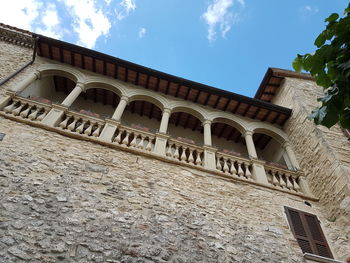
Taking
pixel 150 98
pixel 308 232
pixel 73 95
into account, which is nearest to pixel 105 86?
pixel 73 95

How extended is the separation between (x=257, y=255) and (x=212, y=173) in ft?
7.08

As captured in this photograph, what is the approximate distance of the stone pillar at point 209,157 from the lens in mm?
6414

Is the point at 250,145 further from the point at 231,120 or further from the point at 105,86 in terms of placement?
the point at 105,86

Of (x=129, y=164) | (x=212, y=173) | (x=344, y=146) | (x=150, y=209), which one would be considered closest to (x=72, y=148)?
(x=129, y=164)

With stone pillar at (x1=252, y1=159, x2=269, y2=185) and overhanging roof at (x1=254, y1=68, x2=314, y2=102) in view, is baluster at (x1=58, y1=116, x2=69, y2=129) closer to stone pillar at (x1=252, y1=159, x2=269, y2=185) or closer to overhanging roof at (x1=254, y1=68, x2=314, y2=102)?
stone pillar at (x1=252, y1=159, x2=269, y2=185)

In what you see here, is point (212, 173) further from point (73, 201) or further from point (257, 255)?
point (73, 201)

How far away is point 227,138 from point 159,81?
11.6 feet

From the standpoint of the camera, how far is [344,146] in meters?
6.58

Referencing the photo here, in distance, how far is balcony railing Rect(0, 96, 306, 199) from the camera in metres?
6.09

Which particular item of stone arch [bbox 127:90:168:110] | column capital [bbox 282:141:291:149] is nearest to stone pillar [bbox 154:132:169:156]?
stone arch [bbox 127:90:168:110]

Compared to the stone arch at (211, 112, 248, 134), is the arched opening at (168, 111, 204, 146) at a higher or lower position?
higher

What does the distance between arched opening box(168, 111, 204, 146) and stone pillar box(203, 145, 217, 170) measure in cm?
259

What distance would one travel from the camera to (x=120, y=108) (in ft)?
24.7

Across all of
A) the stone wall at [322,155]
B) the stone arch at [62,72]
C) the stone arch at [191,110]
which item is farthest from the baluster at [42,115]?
the stone wall at [322,155]
